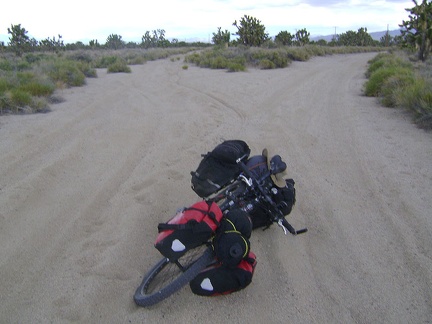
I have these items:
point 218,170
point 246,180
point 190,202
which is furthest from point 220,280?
point 190,202

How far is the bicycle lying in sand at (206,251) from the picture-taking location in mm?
2631

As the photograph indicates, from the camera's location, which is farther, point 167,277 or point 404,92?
point 404,92

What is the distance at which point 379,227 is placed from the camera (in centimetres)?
379

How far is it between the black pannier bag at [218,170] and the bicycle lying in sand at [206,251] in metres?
0.08

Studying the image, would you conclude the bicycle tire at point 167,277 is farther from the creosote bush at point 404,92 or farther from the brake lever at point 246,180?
the creosote bush at point 404,92

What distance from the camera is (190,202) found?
169 inches

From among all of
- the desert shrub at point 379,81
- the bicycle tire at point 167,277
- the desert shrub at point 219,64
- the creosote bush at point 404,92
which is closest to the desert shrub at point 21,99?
the bicycle tire at point 167,277

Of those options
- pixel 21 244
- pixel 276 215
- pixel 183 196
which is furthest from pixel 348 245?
pixel 21 244

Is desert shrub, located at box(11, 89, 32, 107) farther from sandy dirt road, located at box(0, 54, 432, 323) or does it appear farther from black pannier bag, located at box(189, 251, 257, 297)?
black pannier bag, located at box(189, 251, 257, 297)

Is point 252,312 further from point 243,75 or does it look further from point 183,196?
point 243,75

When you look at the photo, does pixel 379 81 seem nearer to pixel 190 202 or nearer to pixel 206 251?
pixel 190 202

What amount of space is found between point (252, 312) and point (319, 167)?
10.1 ft

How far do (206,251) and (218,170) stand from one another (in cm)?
94

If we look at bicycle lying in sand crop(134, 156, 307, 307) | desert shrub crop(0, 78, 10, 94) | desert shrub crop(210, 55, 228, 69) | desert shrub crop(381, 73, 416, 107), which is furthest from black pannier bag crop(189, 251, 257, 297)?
desert shrub crop(210, 55, 228, 69)
